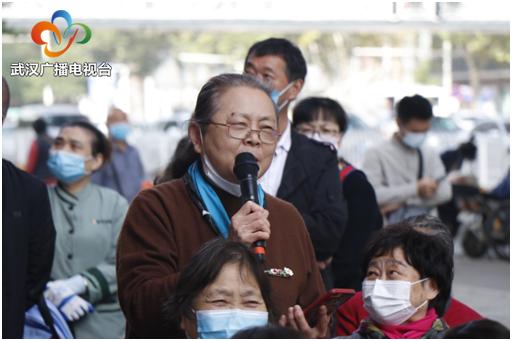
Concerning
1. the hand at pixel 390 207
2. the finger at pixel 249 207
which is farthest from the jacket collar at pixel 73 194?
the finger at pixel 249 207

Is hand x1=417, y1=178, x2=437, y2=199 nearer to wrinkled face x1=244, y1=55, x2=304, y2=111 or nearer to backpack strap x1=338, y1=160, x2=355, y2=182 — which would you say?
backpack strap x1=338, y1=160, x2=355, y2=182

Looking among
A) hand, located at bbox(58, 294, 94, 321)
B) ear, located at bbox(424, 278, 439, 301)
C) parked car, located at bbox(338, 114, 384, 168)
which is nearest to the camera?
ear, located at bbox(424, 278, 439, 301)

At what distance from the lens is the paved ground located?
10.7 metres

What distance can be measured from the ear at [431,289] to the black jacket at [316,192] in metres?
0.96

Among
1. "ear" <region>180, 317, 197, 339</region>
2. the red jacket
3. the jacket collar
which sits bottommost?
the red jacket

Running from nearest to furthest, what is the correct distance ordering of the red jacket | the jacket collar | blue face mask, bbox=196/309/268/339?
blue face mask, bbox=196/309/268/339 → the red jacket → the jacket collar

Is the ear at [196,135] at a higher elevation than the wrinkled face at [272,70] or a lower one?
lower

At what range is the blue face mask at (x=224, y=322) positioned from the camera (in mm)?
3416

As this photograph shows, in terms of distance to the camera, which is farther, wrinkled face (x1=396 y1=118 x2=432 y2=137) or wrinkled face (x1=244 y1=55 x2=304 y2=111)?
wrinkled face (x1=396 y1=118 x2=432 y2=137)

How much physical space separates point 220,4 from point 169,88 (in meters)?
34.5

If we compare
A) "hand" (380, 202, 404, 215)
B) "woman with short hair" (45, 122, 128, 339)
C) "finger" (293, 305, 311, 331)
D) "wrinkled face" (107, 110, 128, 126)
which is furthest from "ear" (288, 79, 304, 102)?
"wrinkled face" (107, 110, 128, 126)

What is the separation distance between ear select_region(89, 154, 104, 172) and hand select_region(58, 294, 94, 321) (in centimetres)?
107

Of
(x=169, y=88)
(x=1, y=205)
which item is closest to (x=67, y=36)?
(x=1, y=205)

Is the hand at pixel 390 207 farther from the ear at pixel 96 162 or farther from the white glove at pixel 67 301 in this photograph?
the white glove at pixel 67 301
